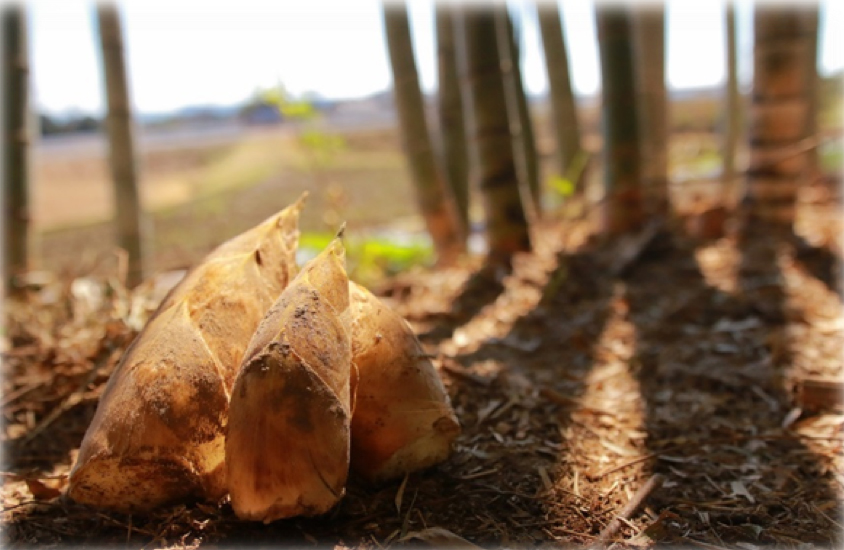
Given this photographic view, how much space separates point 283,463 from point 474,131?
227 cm

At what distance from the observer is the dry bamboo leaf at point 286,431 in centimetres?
120

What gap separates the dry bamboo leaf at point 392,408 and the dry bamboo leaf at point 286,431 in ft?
0.56

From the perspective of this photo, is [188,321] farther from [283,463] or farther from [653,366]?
[653,366]

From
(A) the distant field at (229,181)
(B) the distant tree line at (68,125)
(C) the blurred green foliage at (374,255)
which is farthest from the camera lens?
(B) the distant tree line at (68,125)

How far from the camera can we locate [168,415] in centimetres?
128

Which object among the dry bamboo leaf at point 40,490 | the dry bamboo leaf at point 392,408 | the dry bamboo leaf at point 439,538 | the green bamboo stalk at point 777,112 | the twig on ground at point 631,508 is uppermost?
the green bamboo stalk at point 777,112

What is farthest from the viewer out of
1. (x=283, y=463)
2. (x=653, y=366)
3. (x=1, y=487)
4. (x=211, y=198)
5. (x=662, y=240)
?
(x=211, y=198)

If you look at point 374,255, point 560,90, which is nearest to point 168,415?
point 374,255

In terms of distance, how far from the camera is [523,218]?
10.8 ft

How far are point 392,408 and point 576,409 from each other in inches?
25.5

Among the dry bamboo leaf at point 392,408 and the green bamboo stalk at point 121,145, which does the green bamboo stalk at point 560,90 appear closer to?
the green bamboo stalk at point 121,145

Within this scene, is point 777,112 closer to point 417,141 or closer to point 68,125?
point 417,141

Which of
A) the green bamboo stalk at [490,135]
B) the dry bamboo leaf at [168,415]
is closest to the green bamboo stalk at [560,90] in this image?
the green bamboo stalk at [490,135]

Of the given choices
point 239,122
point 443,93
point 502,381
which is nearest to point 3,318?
point 502,381
